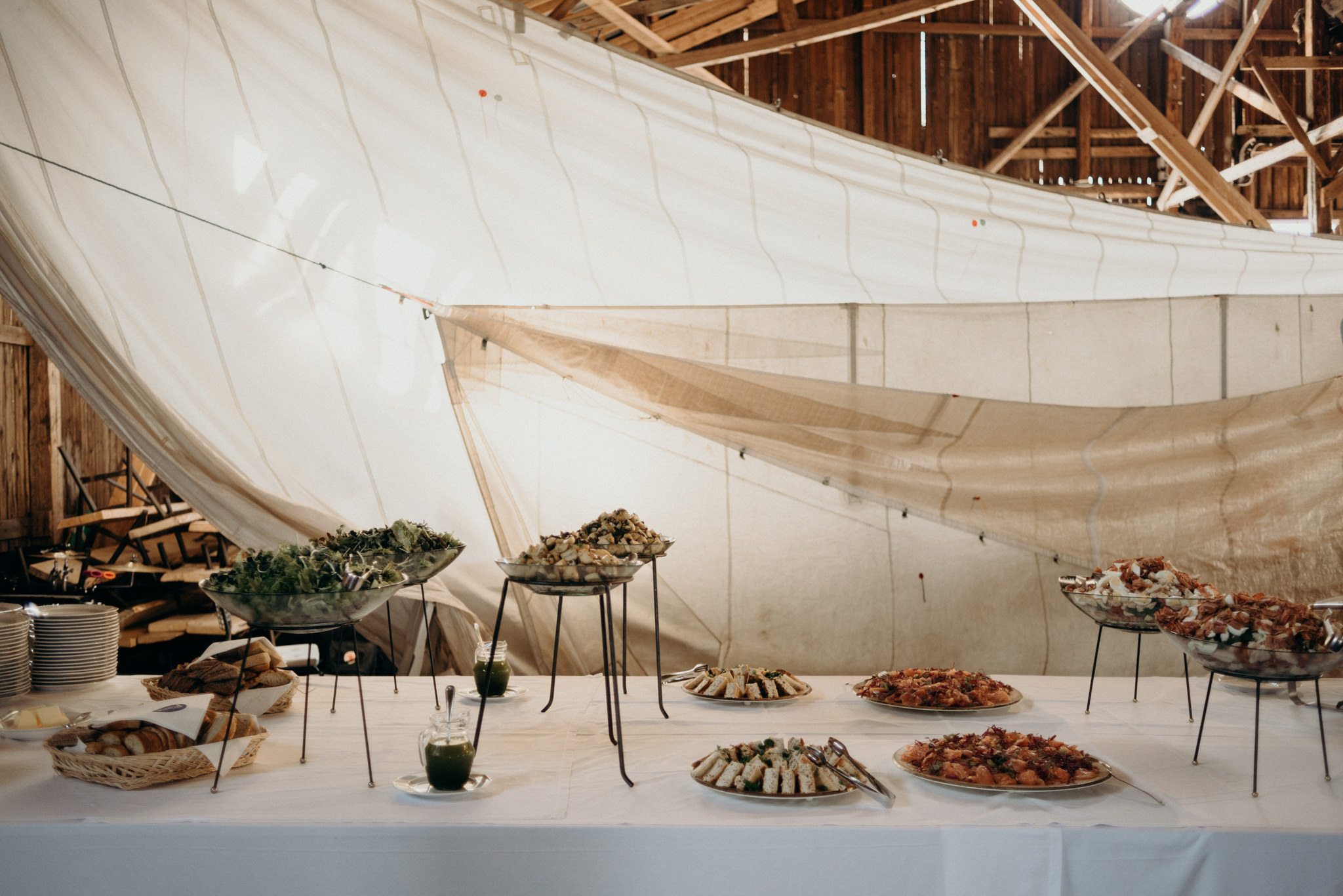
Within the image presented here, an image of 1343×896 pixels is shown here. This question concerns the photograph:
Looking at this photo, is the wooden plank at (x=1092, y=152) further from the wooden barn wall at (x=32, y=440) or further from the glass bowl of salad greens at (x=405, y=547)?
the glass bowl of salad greens at (x=405, y=547)

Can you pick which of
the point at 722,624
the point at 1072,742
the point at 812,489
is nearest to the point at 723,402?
the point at 812,489

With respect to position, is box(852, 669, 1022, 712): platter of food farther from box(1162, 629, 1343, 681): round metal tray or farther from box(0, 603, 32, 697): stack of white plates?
box(0, 603, 32, 697): stack of white plates

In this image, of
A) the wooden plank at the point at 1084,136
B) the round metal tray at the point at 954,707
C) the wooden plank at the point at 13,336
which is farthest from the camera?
the wooden plank at the point at 1084,136

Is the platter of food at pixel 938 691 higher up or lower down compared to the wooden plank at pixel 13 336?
lower down

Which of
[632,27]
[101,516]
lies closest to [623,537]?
[632,27]

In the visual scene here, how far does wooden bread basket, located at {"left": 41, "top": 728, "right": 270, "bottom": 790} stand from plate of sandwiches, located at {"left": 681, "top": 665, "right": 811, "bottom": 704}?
1.00 metres

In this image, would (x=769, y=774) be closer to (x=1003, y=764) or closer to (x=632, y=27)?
(x=1003, y=764)

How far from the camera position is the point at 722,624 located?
3400 millimetres

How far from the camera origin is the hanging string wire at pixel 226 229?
2979mm

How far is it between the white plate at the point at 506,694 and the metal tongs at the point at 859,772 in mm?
830

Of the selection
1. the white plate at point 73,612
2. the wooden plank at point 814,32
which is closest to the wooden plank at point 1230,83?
the wooden plank at point 814,32

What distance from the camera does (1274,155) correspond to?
6.34 m

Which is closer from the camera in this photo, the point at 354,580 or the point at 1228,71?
the point at 354,580

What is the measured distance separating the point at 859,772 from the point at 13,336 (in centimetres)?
567
